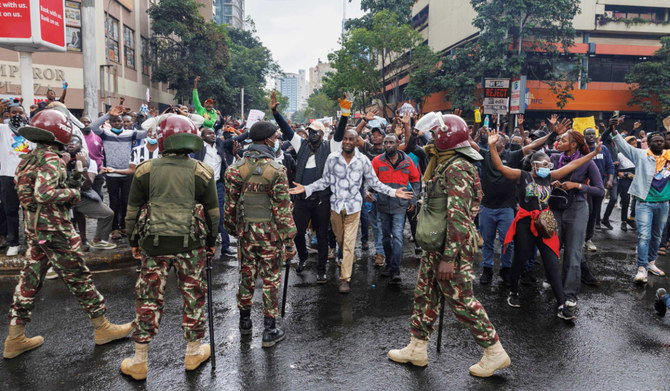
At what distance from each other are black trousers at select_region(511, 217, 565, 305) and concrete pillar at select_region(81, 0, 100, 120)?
1105 centimetres

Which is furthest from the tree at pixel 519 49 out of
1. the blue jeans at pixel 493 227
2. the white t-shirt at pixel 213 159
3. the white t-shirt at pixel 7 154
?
the white t-shirt at pixel 7 154

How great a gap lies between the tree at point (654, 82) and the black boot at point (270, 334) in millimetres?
34159

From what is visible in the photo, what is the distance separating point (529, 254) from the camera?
5.50m

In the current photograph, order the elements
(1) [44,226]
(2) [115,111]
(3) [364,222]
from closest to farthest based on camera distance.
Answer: (1) [44,226] < (2) [115,111] < (3) [364,222]

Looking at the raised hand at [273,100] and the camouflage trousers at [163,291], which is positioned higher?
the raised hand at [273,100]

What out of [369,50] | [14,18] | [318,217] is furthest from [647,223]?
[369,50]

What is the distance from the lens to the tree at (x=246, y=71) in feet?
127

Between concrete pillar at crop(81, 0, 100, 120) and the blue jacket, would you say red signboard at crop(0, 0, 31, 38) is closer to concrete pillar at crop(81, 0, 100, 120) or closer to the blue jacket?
concrete pillar at crop(81, 0, 100, 120)

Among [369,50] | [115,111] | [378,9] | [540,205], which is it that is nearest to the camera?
[540,205]

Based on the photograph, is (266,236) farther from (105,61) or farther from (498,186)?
(105,61)

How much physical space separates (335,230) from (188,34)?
95.3 feet

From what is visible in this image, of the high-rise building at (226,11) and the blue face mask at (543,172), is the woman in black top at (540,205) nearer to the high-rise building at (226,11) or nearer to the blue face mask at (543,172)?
the blue face mask at (543,172)

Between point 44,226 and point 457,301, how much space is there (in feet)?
11.5

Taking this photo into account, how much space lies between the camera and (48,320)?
4840 mm
